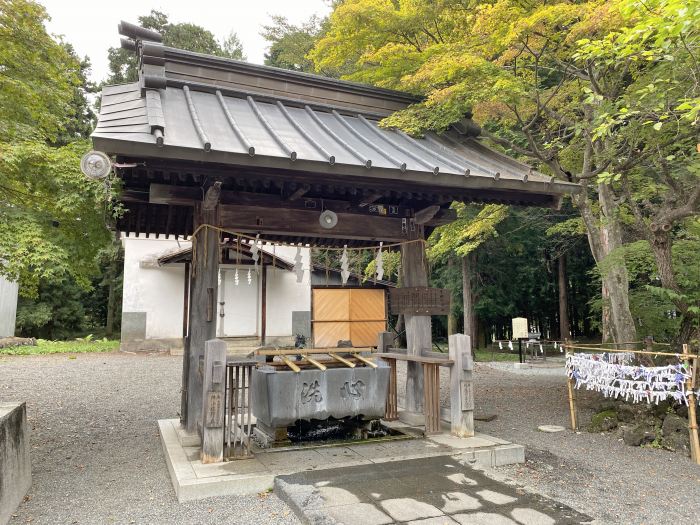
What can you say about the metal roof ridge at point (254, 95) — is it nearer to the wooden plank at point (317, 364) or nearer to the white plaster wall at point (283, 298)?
the wooden plank at point (317, 364)

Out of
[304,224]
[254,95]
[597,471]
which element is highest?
[254,95]

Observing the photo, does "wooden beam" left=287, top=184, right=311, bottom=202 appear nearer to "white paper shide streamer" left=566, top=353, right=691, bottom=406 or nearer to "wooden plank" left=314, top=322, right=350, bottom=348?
"white paper shide streamer" left=566, top=353, right=691, bottom=406

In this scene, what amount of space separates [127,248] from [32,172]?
11253 mm

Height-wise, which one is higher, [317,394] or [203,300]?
[203,300]

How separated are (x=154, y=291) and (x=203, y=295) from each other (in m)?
11.6

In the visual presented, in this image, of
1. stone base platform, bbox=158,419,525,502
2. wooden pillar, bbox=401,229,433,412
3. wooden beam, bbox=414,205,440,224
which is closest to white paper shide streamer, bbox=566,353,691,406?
stone base platform, bbox=158,419,525,502

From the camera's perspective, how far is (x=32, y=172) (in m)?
5.50

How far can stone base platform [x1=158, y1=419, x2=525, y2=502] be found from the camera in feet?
13.6

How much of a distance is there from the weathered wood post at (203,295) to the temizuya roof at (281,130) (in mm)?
967

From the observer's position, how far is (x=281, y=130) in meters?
5.58

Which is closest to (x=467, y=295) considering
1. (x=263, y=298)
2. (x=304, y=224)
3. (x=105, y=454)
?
(x=263, y=298)

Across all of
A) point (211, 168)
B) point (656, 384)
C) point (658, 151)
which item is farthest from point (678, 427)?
point (211, 168)

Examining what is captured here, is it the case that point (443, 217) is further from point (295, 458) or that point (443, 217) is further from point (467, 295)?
point (467, 295)

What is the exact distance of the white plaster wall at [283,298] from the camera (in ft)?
53.9
